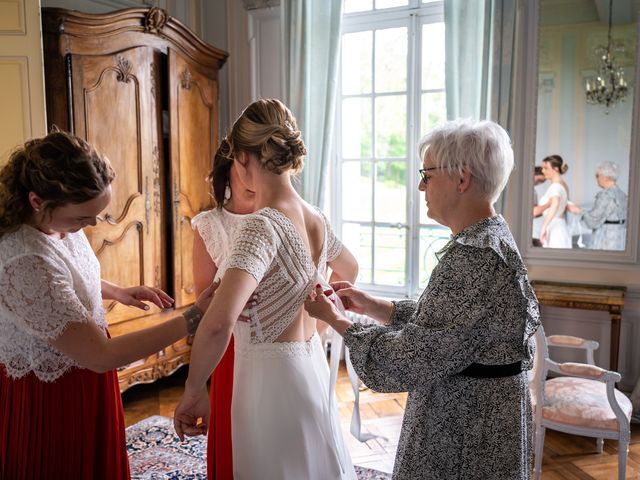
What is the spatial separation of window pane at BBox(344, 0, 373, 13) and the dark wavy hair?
333 centimetres

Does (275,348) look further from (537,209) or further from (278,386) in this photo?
(537,209)

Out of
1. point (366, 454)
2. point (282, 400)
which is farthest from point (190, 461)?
point (282, 400)

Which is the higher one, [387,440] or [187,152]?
[187,152]

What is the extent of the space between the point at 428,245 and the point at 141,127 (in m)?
2.16

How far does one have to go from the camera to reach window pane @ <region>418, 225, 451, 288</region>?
4.14 metres

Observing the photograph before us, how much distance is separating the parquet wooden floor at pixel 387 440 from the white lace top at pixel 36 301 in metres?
1.97

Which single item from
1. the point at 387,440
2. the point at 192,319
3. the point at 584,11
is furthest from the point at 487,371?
the point at 584,11

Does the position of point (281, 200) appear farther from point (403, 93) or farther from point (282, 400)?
point (403, 93)

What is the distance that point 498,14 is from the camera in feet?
11.5

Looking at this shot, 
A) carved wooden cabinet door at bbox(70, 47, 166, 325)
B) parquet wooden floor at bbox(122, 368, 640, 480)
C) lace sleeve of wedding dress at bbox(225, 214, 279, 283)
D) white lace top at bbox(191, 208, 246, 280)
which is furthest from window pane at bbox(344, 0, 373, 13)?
lace sleeve of wedding dress at bbox(225, 214, 279, 283)

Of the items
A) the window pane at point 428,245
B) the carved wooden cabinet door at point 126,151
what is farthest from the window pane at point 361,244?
the carved wooden cabinet door at point 126,151

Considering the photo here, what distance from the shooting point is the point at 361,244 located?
174 inches

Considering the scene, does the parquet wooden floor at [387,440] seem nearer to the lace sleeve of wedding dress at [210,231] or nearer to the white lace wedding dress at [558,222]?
the white lace wedding dress at [558,222]

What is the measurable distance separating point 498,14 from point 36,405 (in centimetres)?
332
